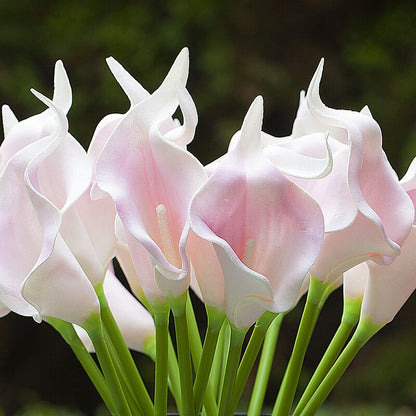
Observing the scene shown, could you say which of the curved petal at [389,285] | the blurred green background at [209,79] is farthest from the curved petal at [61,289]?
the blurred green background at [209,79]

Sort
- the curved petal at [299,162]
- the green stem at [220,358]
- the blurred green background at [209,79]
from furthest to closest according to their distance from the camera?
the blurred green background at [209,79] → the green stem at [220,358] → the curved petal at [299,162]

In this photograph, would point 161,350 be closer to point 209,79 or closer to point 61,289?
point 61,289

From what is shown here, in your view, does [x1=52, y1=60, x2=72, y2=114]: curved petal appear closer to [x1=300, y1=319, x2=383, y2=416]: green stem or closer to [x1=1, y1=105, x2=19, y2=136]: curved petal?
[x1=1, y1=105, x2=19, y2=136]: curved petal

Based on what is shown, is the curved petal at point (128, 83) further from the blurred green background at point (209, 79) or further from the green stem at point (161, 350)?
the blurred green background at point (209, 79)

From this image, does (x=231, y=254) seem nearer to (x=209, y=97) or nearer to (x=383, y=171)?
(x=383, y=171)

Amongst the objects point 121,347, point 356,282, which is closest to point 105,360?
point 121,347

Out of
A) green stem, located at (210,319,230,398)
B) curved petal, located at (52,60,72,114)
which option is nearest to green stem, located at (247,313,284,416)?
green stem, located at (210,319,230,398)
